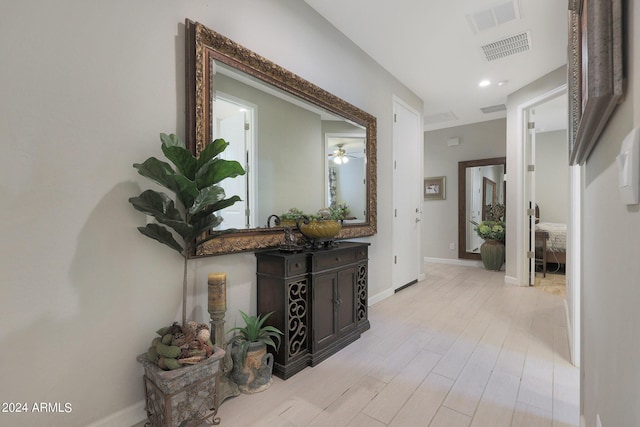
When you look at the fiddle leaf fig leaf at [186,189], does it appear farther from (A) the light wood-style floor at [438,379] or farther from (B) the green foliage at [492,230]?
(B) the green foliage at [492,230]

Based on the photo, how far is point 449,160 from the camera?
18.2 feet

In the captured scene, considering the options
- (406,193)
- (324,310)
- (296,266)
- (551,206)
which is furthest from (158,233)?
(551,206)

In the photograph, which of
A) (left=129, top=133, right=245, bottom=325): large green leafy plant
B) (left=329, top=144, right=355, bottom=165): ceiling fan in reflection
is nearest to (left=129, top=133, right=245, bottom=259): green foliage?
(left=129, top=133, right=245, bottom=325): large green leafy plant

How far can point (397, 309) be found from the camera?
304 centimetres

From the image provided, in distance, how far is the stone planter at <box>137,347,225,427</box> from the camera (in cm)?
126

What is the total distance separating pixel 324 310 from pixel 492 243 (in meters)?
3.98

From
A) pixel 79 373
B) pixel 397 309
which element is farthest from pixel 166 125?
pixel 397 309

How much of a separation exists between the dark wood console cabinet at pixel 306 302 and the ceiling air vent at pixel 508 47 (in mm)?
2613

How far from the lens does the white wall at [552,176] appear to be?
19.3 feet

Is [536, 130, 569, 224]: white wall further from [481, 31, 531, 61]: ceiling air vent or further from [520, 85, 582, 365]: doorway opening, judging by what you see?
[481, 31, 531, 61]: ceiling air vent

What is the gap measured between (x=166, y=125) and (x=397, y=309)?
2701 millimetres

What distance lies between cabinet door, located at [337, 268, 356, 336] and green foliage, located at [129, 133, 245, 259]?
1.16 metres

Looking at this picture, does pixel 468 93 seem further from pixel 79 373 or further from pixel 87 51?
pixel 79 373

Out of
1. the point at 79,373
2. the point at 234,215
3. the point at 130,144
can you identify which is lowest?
the point at 79,373
